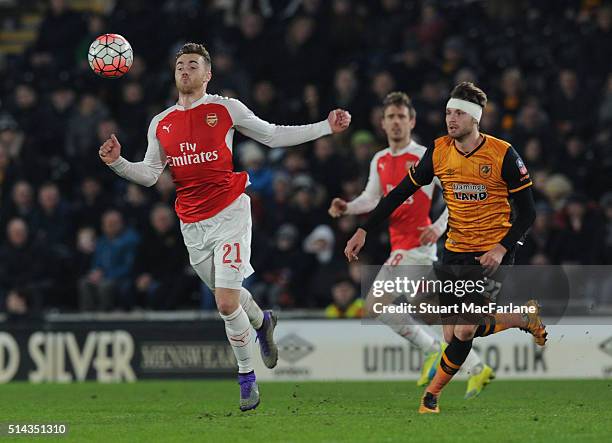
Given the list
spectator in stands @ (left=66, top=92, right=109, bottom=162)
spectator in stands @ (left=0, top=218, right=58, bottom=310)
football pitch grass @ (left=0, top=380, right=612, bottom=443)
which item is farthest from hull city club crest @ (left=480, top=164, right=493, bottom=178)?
spectator in stands @ (left=66, top=92, right=109, bottom=162)

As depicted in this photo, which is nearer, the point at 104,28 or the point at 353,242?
the point at 353,242

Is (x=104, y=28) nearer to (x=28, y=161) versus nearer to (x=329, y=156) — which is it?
(x=28, y=161)

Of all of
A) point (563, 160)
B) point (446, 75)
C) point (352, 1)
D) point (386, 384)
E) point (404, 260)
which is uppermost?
point (352, 1)

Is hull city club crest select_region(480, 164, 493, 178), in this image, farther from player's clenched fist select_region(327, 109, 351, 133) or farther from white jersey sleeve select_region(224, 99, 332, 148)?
white jersey sleeve select_region(224, 99, 332, 148)

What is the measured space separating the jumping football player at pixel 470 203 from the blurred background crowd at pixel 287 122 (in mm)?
5896

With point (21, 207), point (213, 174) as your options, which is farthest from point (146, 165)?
point (21, 207)

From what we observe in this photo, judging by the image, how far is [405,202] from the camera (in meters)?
12.6

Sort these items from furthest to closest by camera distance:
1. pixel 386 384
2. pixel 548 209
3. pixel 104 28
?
1. pixel 104 28
2. pixel 548 209
3. pixel 386 384

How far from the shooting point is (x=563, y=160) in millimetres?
17359

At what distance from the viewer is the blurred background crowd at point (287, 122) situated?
679 inches

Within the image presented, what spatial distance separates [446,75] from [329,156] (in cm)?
220

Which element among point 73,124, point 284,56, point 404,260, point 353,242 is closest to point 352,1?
point 284,56

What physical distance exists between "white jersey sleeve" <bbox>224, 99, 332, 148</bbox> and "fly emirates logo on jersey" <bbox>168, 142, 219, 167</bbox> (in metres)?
0.33

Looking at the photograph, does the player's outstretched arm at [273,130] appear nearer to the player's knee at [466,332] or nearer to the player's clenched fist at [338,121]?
the player's clenched fist at [338,121]
